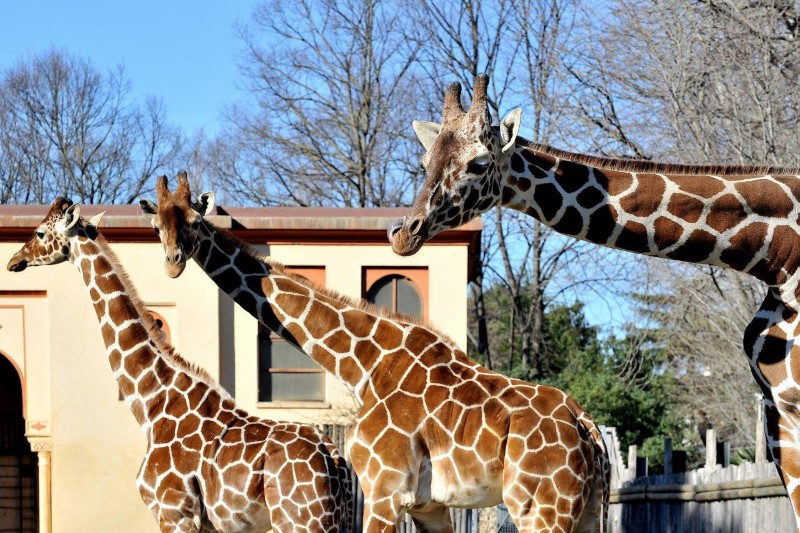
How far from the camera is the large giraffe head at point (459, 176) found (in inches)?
255

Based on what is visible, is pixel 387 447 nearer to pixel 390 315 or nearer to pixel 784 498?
pixel 390 315

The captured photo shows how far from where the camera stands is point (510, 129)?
6754 millimetres

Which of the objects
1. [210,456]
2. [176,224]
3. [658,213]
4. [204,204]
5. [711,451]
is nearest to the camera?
[658,213]

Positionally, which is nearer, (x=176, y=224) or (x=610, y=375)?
(x=176, y=224)

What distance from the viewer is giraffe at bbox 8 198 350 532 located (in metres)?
9.16

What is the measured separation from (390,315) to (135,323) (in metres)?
2.71

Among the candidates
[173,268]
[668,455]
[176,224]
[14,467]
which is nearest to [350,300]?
[173,268]

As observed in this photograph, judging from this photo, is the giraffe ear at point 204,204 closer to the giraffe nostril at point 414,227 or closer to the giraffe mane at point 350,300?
the giraffe mane at point 350,300

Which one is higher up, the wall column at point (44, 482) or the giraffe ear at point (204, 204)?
the giraffe ear at point (204, 204)

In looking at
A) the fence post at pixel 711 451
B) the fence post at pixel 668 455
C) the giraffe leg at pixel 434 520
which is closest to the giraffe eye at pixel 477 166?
the giraffe leg at pixel 434 520

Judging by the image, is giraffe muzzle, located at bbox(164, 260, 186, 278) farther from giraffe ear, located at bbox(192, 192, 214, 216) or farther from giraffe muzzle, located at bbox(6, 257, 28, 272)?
giraffe muzzle, located at bbox(6, 257, 28, 272)

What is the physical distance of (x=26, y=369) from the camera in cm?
1858

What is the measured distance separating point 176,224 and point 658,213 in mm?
3879

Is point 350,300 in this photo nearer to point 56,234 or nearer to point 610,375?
point 56,234
